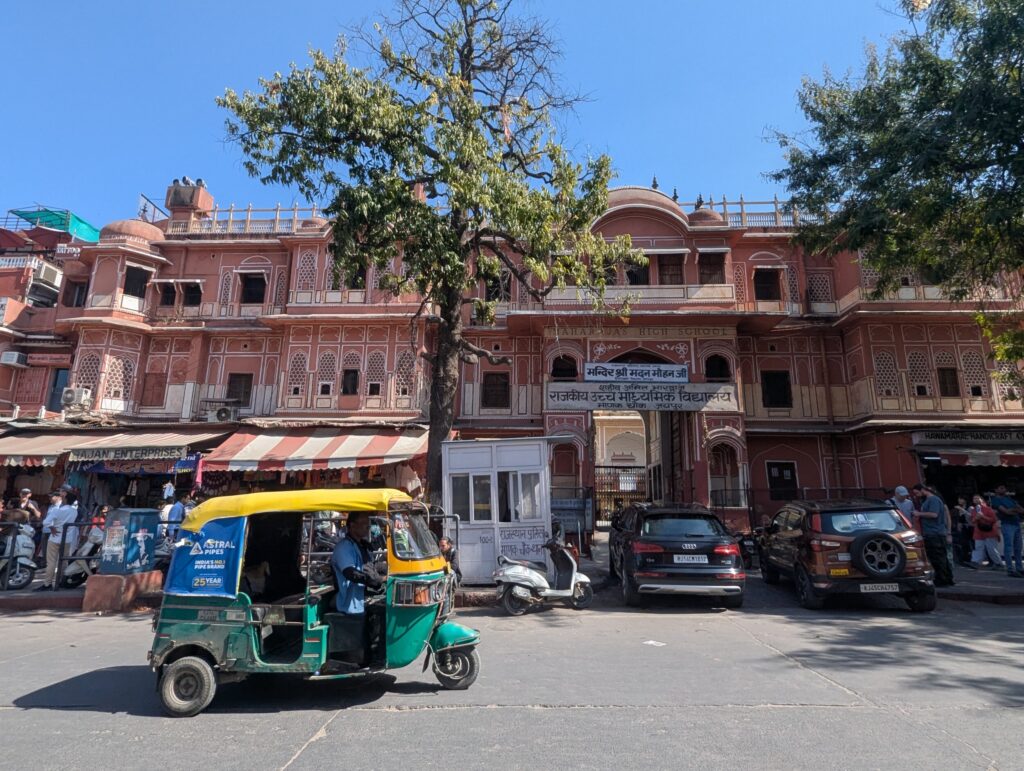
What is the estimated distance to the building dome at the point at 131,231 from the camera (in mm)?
21969

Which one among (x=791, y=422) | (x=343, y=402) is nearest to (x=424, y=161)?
(x=343, y=402)

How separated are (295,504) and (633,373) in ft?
42.3

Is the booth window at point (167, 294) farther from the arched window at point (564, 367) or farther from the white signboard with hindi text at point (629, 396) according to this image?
the white signboard with hindi text at point (629, 396)

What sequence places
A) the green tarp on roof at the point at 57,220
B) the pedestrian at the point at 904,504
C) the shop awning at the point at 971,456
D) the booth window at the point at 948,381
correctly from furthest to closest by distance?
the green tarp on roof at the point at 57,220
the booth window at the point at 948,381
the shop awning at the point at 971,456
the pedestrian at the point at 904,504

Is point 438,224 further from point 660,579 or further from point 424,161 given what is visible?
point 660,579

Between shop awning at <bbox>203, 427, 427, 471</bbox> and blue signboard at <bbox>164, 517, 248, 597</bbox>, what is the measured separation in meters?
10.2

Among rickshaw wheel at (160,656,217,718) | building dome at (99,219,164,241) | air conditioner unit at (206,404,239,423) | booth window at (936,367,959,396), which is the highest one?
building dome at (99,219,164,241)

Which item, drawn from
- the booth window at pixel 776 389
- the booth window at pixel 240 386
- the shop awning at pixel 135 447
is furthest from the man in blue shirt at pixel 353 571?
the booth window at pixel 776 389

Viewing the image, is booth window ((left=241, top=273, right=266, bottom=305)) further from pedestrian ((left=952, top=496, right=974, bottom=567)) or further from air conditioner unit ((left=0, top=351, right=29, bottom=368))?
pedestrian ((left=952, top=496, right=974, bottom=567))

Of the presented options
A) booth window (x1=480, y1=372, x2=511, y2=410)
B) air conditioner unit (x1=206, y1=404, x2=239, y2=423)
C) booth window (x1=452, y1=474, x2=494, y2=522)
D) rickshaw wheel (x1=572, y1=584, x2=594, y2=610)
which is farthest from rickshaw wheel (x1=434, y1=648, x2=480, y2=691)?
booth window (x1=480, y1=372, x2=511, y2=410)

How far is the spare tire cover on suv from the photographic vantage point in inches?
333

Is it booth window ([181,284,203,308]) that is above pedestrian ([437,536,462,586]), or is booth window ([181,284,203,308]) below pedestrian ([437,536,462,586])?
above

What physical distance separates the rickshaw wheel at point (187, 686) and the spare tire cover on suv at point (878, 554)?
8364 millimetres

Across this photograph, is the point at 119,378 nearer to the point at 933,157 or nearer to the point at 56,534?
the point at 56,534
